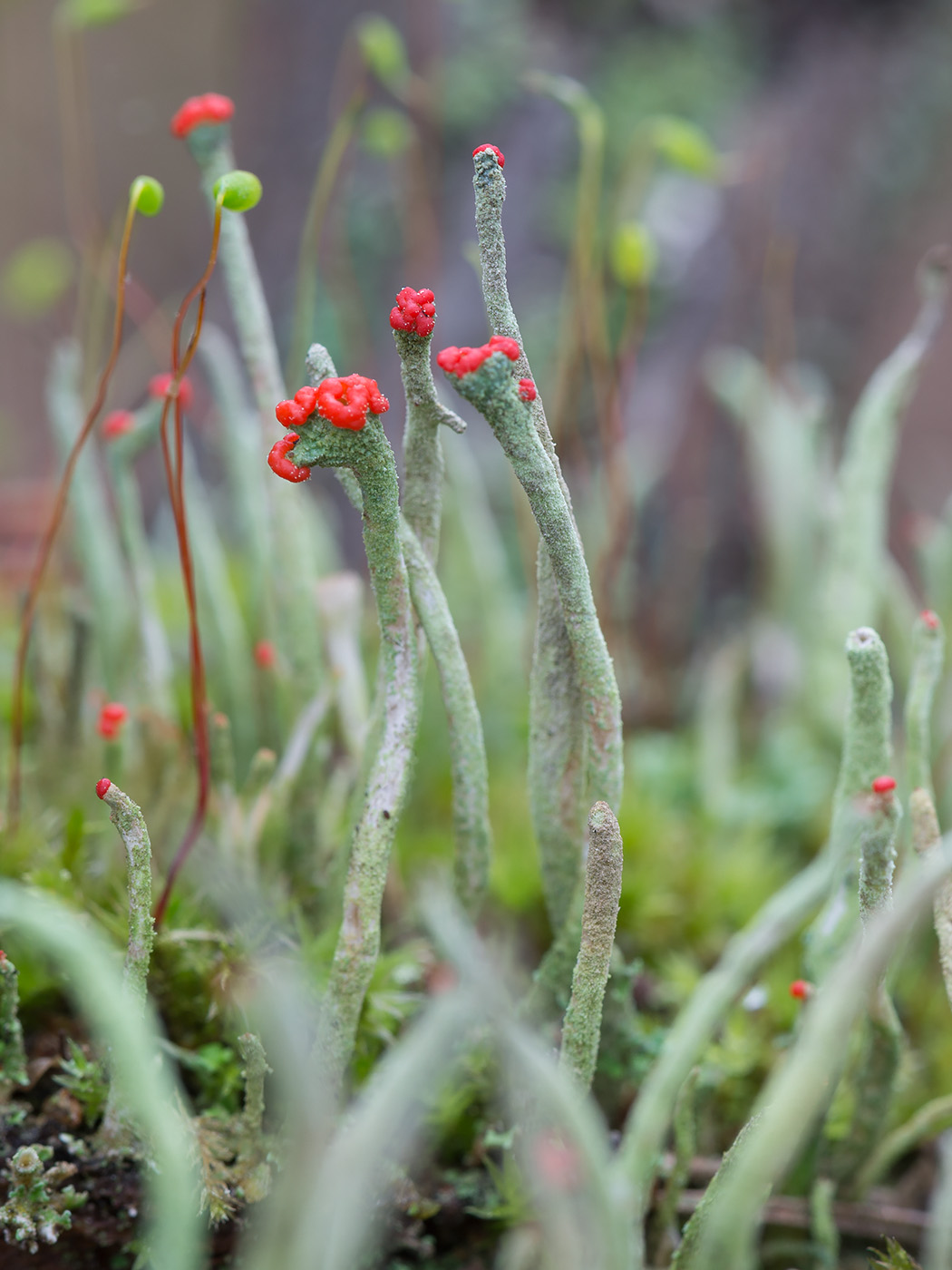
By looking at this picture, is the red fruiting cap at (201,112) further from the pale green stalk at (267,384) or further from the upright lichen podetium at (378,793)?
the upright lichen podetium at (378,793)

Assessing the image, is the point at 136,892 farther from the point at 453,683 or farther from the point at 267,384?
the point at 267,384

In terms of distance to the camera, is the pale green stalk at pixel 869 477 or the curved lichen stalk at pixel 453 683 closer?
the curved lichen stalk at pixel 453 683

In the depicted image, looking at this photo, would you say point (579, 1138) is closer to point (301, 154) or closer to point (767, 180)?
point (767, 180)

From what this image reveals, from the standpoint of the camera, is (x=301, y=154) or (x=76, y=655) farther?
(x=301, y=154)

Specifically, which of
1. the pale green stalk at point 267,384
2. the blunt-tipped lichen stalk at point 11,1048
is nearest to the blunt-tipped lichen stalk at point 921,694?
the pale green stalk at point 267,384

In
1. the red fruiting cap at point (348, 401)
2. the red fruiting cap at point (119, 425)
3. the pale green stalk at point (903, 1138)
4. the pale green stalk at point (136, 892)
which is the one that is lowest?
the pale green stalk at point (903, 1138)

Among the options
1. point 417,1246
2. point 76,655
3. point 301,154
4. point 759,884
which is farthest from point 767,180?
point 417,1246
